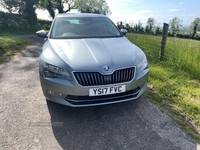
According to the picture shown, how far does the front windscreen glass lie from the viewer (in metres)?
3.54

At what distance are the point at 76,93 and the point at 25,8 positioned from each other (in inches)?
1037

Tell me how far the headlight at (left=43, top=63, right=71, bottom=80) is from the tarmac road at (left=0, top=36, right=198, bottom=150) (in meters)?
0.69

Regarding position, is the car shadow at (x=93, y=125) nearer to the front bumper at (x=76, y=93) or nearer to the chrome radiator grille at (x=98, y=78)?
the front bumper at (x=76, y=93)

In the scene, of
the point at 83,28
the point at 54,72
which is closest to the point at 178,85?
the point at 83,28

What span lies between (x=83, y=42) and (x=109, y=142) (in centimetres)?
180

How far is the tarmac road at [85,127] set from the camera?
6.97 ft

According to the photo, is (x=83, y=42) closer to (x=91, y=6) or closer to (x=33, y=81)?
(x=33, y=81)

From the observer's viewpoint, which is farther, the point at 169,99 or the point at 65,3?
the point at 65,3

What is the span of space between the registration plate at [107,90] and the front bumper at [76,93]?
6 centimetres

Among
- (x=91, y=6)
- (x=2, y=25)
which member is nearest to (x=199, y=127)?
(x=2, y=25)

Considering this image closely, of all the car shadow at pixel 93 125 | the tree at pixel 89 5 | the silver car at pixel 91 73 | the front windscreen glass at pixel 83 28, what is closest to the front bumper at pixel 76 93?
the silver car at pixel 91 73

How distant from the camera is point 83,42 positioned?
10.3ft

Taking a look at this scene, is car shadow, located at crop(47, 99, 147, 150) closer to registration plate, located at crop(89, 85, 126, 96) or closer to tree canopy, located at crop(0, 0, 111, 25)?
registration plate, located at crop(89, 85, 126, 96)

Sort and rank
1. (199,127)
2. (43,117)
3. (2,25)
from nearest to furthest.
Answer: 1. (199,127)
2. (43,117)
3. (2,25)
